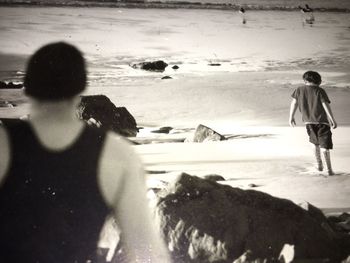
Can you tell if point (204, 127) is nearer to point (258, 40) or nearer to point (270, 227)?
point (270, 227)

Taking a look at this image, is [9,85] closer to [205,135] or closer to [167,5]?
[205,135]

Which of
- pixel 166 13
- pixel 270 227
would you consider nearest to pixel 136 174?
pixel 270 227

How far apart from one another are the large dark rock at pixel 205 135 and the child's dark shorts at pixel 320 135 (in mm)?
583

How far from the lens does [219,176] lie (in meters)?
2.43

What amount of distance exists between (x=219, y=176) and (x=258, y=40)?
1.92 m

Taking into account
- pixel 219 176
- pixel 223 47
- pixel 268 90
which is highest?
pixel 223 47

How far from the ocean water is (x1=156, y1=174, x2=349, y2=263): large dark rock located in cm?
129

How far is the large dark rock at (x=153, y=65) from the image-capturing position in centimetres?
370

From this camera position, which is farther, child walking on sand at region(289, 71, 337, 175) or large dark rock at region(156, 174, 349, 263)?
child walking on sand at region(289, 71, 337, 175)

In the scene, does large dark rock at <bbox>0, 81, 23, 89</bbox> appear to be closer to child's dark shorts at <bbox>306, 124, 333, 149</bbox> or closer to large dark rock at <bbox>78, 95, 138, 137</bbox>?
large dark rock at <bbox>78, 95, 138, 137</bbox>

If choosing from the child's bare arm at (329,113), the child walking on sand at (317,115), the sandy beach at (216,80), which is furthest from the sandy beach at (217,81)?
the child's bare arm at (329,113)

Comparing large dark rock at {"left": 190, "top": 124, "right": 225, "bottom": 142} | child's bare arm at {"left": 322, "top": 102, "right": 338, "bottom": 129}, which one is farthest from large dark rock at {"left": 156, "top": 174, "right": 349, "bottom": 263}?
large dark rock at {"left": 190, "top": 124, "right": 225, "bottom": 142}

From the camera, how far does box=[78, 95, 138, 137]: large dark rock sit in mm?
2799

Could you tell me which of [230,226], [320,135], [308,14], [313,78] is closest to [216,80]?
[313,78]
